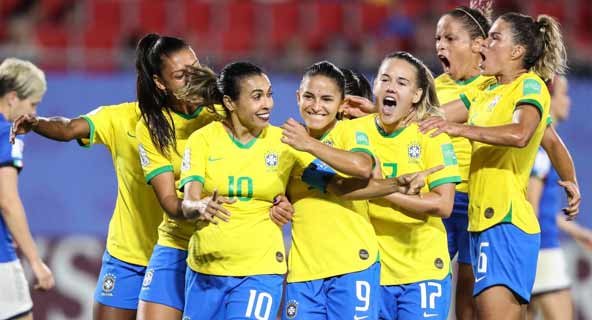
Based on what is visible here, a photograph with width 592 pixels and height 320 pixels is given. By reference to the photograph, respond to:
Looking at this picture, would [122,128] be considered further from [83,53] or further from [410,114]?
[83,53]

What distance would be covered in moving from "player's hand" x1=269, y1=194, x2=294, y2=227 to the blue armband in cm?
17

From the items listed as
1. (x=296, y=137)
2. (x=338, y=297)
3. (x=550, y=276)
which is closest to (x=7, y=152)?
(x=296, y=137)

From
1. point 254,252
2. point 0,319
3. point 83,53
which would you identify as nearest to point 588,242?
point 254,252

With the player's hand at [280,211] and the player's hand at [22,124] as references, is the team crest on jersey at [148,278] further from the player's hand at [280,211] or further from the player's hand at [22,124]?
the player's hand at [22,124]

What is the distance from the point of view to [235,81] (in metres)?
5.68

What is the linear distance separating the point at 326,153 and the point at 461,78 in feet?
5.63

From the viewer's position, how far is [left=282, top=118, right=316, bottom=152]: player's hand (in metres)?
5.20

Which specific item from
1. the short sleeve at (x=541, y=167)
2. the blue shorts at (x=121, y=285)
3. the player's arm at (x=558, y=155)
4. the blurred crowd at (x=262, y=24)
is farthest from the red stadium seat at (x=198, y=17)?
the player's arm at (x=558, y=155)

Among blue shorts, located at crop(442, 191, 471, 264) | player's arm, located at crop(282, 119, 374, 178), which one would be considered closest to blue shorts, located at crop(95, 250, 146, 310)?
player's arm, located at crop(282, 119, 374, 178)

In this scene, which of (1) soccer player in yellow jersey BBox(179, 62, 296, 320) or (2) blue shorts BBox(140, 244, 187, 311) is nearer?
(1) soccer player in yellow jersey BBox(179, 62, 296, 320)

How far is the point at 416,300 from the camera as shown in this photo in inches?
225

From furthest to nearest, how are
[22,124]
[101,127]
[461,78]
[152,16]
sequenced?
1. [152,16]
2. [461,78]
3. [101,127]
4. [22,124]

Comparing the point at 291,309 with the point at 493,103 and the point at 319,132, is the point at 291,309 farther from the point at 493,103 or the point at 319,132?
the point at 493,103

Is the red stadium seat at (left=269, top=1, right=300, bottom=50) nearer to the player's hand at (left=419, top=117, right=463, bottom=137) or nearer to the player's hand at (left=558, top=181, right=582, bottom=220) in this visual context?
the player's hand at (left=558, top=181, right=582, bottom=220)
